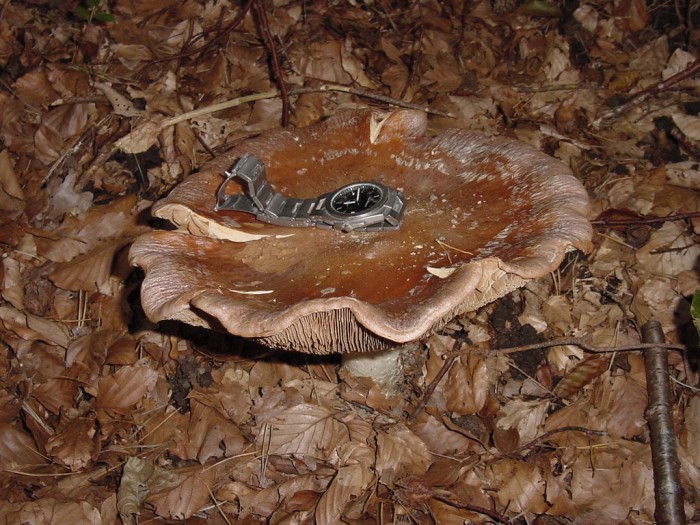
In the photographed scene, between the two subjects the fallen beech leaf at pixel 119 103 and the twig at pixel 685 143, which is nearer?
the twig at pixel 685 143

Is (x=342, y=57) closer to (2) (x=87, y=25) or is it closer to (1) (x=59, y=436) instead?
(2) (x=87, y=25)

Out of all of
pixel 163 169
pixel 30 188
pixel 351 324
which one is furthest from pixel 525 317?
pixel 30 188

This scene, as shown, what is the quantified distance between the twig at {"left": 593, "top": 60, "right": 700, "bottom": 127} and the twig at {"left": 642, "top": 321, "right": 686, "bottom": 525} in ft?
7.71

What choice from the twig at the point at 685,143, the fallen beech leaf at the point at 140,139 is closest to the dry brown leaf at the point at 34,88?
the fallen beech leaf at the point at 140,139

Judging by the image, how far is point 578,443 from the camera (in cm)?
347

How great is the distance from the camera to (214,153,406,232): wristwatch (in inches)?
108

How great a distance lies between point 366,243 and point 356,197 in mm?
339

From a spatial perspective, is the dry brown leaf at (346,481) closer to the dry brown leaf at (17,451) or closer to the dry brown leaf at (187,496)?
the dry brown leaf at (187,496)

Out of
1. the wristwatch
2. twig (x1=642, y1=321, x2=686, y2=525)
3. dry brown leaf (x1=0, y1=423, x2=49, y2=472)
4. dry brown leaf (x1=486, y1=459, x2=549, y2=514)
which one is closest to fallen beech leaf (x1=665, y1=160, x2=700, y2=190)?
twig (x1=642, y1=321, x2=686, y2=525)

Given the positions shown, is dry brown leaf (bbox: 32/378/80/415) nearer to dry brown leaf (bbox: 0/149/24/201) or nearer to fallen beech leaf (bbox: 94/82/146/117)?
dry brown leaf (bbox: 0/149/24/201)

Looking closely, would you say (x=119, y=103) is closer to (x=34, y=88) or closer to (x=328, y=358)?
(x=34, y=88)

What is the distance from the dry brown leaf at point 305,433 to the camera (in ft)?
11.7

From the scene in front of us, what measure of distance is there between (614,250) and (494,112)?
1.88 metres

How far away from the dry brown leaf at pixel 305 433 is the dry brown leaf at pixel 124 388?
0.93 metres
